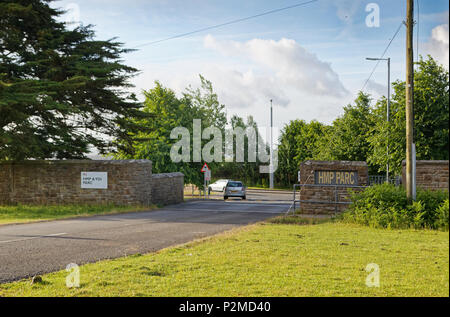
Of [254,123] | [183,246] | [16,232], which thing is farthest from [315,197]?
[254,123]

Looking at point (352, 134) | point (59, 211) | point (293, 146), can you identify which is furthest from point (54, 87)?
point (293, 146)

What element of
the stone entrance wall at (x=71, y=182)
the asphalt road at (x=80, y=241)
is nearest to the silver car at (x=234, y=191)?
the stone entrance wall at (x=71, y=182)

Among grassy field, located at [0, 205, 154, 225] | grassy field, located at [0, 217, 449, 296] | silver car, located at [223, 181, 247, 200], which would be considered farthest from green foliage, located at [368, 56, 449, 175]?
silver car, located at [223, 181, 247, 200]

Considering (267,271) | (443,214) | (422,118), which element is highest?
(422,118)

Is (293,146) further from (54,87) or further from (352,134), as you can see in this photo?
(54,87)

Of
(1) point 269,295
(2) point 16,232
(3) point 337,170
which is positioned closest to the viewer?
(1) point 269,295

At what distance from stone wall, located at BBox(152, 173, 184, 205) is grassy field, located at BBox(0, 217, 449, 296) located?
17333mm

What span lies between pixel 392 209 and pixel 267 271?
801 cm

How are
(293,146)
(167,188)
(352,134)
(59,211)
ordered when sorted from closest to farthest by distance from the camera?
1. (59,211)
2. (167,188)
3. (352,134)
4. (293,146)

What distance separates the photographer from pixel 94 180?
24844mm

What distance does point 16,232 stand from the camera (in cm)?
1365

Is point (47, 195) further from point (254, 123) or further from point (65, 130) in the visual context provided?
point (254, 123)

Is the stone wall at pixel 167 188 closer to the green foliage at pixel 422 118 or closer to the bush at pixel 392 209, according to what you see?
the green foliage at pixel 422 118
